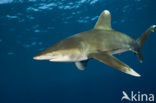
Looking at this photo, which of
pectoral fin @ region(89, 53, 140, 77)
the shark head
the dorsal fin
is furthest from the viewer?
the dorsal fin

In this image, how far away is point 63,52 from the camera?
4867 millimetres

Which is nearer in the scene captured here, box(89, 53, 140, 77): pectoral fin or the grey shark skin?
box(89, 53, 140, 77): pectoral fin

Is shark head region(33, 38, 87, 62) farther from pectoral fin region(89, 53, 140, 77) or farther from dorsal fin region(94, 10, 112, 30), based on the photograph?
dorsal fin region(94, 10, 112, 30)

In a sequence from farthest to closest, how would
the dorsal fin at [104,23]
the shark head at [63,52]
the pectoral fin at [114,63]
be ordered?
1. the dorsal fin at [104,23]
2. the shark head at [63,52]
3. the pectoral fin at [114,63]

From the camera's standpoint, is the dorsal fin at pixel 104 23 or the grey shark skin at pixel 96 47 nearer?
the grey shark skin at pixel 96 47

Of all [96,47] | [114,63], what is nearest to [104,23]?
[96,47]

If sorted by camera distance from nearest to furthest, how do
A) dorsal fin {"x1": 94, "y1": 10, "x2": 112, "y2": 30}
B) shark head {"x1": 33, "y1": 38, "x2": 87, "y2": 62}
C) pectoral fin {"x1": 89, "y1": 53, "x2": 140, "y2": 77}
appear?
1. pectoral fin {"x1": 89, "y1": 53, "x2": 140, "y2": 77}
2. shark head {"x1": 33, "y1": 38, "x2": 87, "y2": 62}
3. dorsal fin {"x1": 94, "y1": 10, "x2": 112, "y2": 30}

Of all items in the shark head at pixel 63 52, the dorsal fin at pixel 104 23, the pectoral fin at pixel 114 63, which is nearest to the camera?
the pectoral fin at pixel 114 63

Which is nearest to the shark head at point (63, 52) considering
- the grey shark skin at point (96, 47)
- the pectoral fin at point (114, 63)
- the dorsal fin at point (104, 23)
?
the grey shark skin at point (96, 47)

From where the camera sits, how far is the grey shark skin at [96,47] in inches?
185

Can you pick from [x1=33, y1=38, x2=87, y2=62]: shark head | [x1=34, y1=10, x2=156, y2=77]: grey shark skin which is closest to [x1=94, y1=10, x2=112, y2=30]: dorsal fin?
[x1=34, y1=10, x2=156, y2=77]: grey shark skin

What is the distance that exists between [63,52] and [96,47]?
1.16 metres

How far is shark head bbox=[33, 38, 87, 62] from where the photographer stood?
4.68m

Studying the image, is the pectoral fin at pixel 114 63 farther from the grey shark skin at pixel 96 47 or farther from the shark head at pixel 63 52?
the shark head at pixel 63 52
